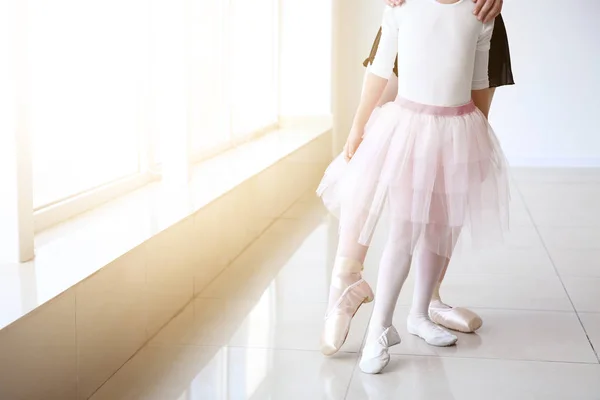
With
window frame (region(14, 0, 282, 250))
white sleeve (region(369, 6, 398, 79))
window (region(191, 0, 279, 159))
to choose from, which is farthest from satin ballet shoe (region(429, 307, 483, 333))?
window (region(191, 0, 279, 159))

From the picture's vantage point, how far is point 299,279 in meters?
3.00

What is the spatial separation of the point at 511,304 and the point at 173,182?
132 centimetres

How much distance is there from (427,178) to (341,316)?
1.46 feet

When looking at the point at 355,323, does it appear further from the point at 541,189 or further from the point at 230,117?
the point at 541,189

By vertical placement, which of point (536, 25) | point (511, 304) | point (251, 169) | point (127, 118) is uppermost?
point (536, 25)

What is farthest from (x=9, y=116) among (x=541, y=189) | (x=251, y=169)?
(x=541, y=189)

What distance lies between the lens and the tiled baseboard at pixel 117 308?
5.50 feet

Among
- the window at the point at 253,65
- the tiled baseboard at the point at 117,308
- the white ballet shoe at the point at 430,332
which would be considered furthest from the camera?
the window at the point at 253,65

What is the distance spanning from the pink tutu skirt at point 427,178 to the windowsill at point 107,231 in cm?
62

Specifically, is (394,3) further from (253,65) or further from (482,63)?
(253,65)

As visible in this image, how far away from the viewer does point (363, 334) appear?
2.42 metres

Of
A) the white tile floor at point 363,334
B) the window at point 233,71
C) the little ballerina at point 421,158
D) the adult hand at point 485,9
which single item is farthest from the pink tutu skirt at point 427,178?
the window at point 233,71

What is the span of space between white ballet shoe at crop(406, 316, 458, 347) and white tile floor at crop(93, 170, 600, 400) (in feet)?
0.08

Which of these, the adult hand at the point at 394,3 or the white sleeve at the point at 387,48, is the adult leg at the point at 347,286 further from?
the adult hand at the point at 394,3
